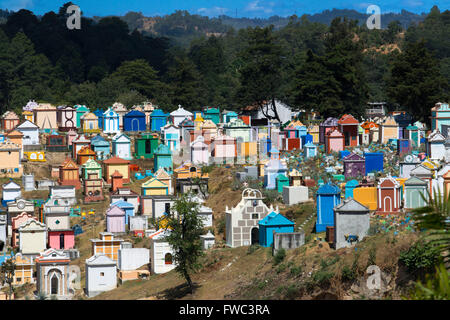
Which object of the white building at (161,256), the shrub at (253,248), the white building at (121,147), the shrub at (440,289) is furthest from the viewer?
the white building at (121,147)

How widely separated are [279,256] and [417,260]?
7136 mm

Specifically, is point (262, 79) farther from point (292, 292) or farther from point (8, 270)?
point (292, 292)

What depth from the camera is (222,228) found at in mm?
42875

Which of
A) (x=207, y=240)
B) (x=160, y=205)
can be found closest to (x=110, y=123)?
(x=160, y=205)

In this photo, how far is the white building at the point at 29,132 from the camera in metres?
61.7

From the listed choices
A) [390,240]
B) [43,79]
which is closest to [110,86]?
[43,79]

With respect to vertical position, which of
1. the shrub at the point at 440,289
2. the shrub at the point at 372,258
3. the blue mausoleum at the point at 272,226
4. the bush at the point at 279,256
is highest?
the shrub at the point at 440,289

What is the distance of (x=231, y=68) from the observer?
114312 mm

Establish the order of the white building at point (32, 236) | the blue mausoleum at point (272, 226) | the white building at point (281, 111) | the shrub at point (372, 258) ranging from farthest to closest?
the white building at point (281, 111) < the white building at point (32, 236) < the blue mausoleum at point (272, 226) < the shrub at point (372, 258)

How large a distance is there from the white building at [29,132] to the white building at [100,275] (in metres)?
23.4

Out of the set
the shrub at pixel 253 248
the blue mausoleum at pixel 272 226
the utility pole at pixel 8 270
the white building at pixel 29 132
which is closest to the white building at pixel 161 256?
the shrub at pixel 253 248

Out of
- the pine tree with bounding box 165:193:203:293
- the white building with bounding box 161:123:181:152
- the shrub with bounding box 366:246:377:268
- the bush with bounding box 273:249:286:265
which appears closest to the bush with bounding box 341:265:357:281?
the shrub with bounding box 366:246:377:268

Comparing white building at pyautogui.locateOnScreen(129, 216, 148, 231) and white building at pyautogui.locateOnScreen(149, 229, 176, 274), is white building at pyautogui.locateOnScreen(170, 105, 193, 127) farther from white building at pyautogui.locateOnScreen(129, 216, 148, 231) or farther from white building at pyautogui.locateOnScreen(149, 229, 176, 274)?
white building at pyautogui.locateOnScreen(149, 229, 176, 274)
